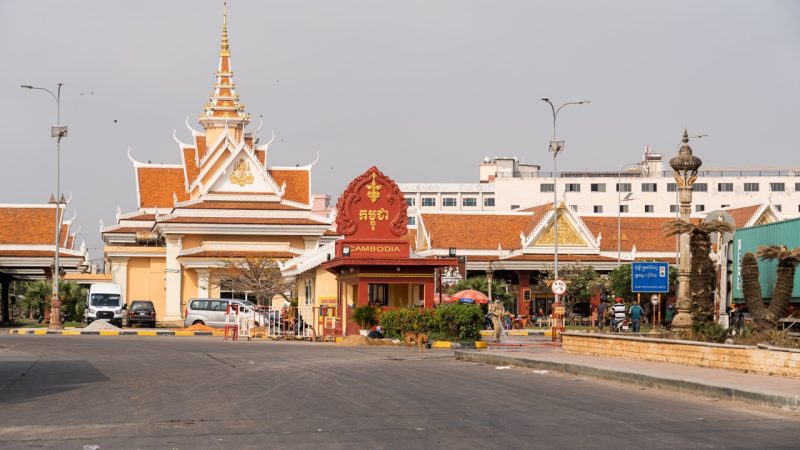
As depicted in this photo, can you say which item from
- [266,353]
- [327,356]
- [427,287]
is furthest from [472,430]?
[427,287]

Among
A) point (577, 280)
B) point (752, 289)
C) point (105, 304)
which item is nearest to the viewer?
point (752, 289)

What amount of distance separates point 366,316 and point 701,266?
15930mm

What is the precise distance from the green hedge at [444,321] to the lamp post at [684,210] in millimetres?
10208

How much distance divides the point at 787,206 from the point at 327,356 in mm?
95337

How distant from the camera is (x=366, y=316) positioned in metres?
42.6

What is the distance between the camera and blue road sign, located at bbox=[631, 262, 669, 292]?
43.9m

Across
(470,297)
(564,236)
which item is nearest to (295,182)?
(564,236)

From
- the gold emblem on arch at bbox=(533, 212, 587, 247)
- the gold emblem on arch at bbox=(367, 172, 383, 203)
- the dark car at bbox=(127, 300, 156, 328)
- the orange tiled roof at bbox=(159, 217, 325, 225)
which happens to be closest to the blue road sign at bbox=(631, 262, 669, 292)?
the gold emblem on arch at bbox=(367, 172, 383, 203)

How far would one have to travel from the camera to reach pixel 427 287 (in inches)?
1745

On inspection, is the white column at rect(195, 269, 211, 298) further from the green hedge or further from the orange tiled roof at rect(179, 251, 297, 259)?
the green hedge

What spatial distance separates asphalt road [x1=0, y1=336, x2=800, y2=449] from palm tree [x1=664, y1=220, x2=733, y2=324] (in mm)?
5687

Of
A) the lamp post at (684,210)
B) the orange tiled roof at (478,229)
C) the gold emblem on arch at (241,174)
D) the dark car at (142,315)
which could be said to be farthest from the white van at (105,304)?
the lamp post at (684,210)

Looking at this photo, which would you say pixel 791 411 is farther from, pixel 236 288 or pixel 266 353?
pixel 236 288

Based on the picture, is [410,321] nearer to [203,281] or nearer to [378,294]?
[378,294]
